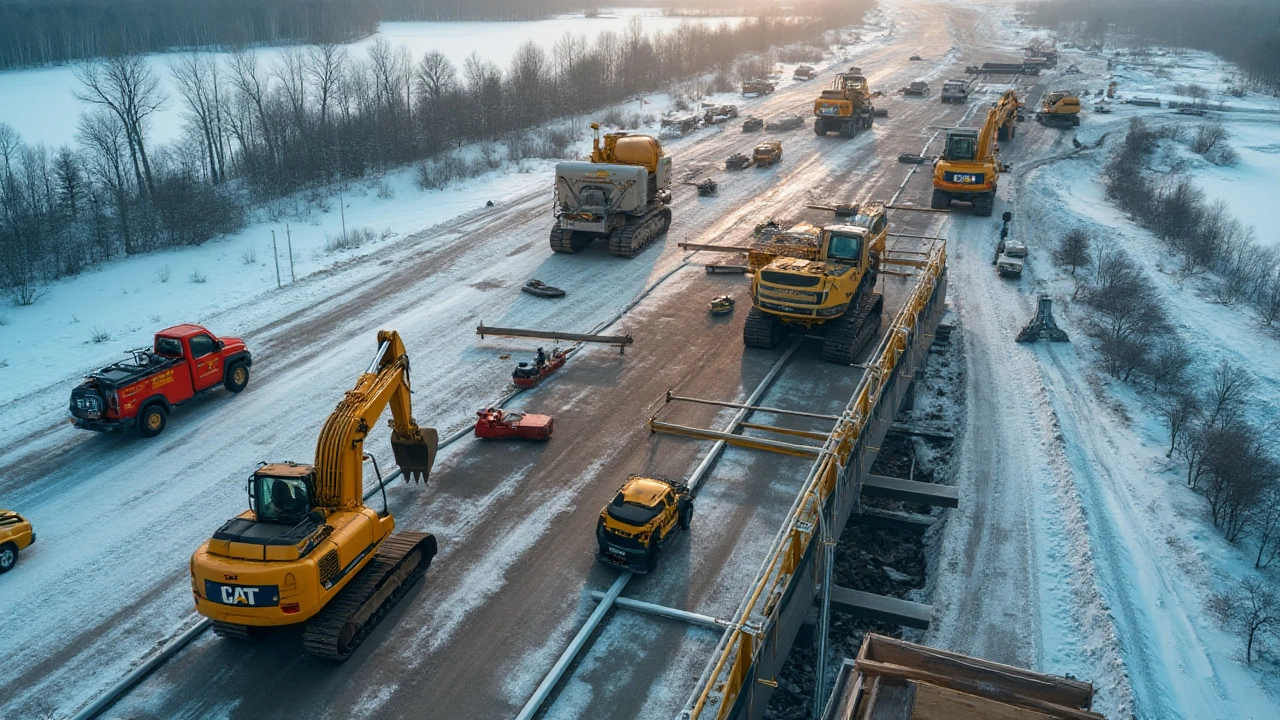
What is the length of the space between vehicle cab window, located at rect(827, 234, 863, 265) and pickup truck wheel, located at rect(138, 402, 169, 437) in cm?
1506

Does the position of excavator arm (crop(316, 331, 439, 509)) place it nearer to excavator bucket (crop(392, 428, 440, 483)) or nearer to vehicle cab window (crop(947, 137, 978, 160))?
excavator bucket (crop(392, 428, 440, 483))

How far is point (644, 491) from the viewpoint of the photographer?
13859 millimetres

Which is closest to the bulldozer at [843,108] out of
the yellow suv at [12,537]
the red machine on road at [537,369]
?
the red machine on road at [537,369]

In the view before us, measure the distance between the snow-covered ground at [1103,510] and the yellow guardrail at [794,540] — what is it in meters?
2.94

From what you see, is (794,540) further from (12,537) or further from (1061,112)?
(1061,112)

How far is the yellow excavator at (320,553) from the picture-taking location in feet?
36.6

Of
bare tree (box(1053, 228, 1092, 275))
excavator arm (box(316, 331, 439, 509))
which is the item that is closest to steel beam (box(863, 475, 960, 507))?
excavator arm (box(316, 331, 439, 509))

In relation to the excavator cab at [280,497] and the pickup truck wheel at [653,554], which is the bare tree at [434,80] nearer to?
the excavator cab at [280,497]

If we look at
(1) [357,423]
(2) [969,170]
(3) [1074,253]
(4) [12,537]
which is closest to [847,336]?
(1) [357,423]

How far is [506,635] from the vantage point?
41.3ft

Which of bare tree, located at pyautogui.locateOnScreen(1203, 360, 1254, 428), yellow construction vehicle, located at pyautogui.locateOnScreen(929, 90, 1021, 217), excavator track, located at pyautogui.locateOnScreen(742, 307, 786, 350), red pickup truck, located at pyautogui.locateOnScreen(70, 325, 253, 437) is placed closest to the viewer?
red pickup truck, located at pyautogui.locateOnScreen(70, 325, 253, 437)

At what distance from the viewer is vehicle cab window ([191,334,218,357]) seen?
773 inches

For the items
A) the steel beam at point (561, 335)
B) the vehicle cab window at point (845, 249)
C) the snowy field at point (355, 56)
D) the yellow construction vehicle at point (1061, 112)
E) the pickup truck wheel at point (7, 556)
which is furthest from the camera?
the snowy field at point (355, 56)

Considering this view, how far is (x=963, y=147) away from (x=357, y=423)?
97.0 feet
